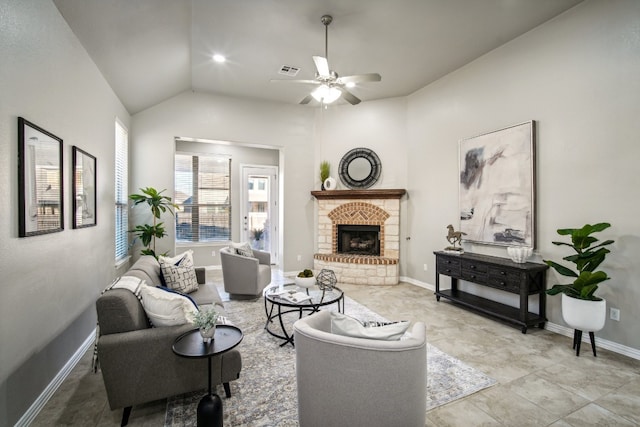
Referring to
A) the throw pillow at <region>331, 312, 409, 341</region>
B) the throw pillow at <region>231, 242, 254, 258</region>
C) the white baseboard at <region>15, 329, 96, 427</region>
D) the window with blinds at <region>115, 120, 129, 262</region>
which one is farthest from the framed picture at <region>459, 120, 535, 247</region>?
the window with blinds at <region>115, 120, 129, 262</region>

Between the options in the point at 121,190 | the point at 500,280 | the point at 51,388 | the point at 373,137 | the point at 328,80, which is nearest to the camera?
the point at 51,388

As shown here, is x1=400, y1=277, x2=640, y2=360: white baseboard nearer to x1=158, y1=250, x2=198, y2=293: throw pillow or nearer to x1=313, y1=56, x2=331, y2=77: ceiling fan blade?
x1=313, y1=56, x2=331, y2=77: ceiling fan blade

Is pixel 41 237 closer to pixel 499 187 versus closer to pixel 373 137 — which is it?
pixel 499 187

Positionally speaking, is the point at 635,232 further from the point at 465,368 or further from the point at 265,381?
the point at 265,381

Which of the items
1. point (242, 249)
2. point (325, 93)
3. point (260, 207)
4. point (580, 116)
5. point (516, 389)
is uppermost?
point (325, 93)

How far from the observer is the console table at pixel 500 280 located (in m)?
3.33

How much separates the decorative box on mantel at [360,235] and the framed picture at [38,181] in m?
4.13

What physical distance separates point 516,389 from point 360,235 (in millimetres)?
3962

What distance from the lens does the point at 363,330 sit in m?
1.67

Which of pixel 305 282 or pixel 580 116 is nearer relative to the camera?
pixel 580 116

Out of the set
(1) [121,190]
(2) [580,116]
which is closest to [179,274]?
(1) [121,190]

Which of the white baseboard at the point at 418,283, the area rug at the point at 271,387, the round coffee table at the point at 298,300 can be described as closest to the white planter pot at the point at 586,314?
the area rug at the point at 271,387

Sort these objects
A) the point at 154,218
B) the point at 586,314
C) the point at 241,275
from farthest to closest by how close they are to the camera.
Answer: the point at 154,218 → the point at 241,275 → the point at 586,314

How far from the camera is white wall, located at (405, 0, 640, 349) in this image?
2.81 metres
